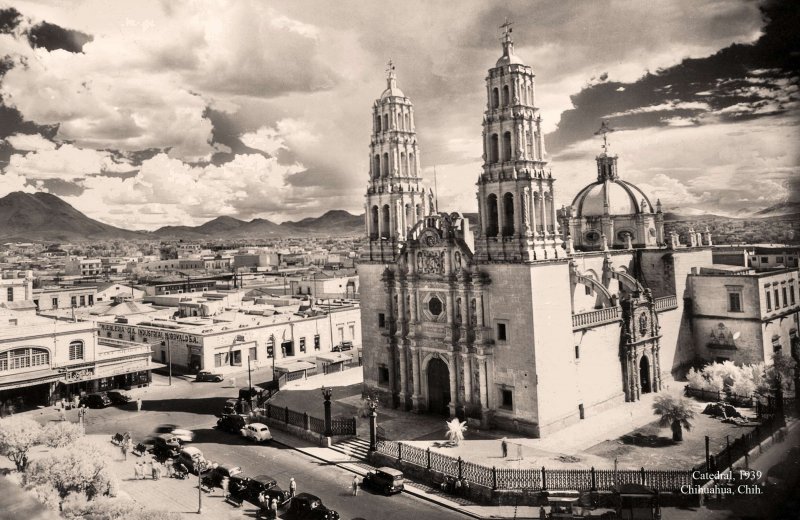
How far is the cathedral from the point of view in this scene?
3331 centimetres

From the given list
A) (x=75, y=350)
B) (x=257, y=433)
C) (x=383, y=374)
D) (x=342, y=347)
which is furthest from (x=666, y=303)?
(x=75, y=350)

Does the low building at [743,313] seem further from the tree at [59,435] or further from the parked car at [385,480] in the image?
the tree at [59,435]

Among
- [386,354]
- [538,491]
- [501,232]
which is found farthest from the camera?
[386,354]

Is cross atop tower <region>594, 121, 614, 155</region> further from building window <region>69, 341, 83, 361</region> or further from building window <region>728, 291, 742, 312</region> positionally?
building window <region>69, 341, 83, 361</region>

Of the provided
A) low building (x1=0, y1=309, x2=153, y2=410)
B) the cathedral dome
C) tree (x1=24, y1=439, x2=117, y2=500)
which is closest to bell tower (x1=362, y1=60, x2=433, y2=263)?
the cathedral dome

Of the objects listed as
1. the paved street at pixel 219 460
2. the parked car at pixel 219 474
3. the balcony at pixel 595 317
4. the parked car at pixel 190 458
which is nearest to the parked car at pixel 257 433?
the paved street at pixel 219 460

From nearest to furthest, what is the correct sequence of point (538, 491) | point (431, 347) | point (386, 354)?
1. point (538, 491)
2. point (431, 347)
3. point (386, 354)

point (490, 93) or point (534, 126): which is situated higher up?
point (490, 93)

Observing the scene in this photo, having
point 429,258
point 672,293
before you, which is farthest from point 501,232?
point 672,293

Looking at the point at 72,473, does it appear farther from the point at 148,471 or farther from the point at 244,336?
the point at 244,336

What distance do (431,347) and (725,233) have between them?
61.6 feet

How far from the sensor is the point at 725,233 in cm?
3228

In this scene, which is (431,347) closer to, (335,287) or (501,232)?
(501,232)

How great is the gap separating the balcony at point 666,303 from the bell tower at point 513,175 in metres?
13.2
